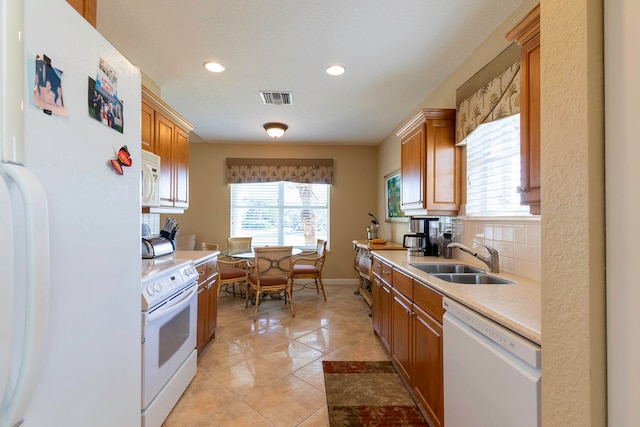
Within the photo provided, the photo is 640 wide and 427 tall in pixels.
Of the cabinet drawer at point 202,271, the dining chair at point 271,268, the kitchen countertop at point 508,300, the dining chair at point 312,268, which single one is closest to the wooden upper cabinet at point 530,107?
the kitchen countertop at point 508,300

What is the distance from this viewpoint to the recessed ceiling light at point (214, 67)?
8.41 feet

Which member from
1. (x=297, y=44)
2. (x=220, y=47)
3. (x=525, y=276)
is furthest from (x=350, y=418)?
(x=220, y=47)

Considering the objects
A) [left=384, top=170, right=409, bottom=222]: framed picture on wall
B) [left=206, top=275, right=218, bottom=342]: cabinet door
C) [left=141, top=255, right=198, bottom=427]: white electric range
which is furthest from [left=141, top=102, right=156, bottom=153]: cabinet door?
[left=384, top=170, right=409, bottom=222]: framed picture on wall

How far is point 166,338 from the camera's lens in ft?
6.02

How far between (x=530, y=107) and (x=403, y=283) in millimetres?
1344

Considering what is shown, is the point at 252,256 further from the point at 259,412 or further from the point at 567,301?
the point at 567,301

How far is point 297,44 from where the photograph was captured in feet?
7.43

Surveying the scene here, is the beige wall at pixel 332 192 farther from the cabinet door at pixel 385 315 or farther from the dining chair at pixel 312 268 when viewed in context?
the cabinet door at pixel 385 315

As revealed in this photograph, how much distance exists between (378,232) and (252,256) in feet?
7.68

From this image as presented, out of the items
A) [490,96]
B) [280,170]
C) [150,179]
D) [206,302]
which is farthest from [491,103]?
[280,170]

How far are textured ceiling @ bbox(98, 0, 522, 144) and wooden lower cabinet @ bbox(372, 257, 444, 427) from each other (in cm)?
176

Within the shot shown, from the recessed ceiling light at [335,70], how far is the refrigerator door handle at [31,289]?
2.40 meters

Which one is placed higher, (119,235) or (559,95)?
(559,95)

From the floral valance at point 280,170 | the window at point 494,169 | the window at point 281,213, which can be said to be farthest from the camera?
the window at point 281,213
